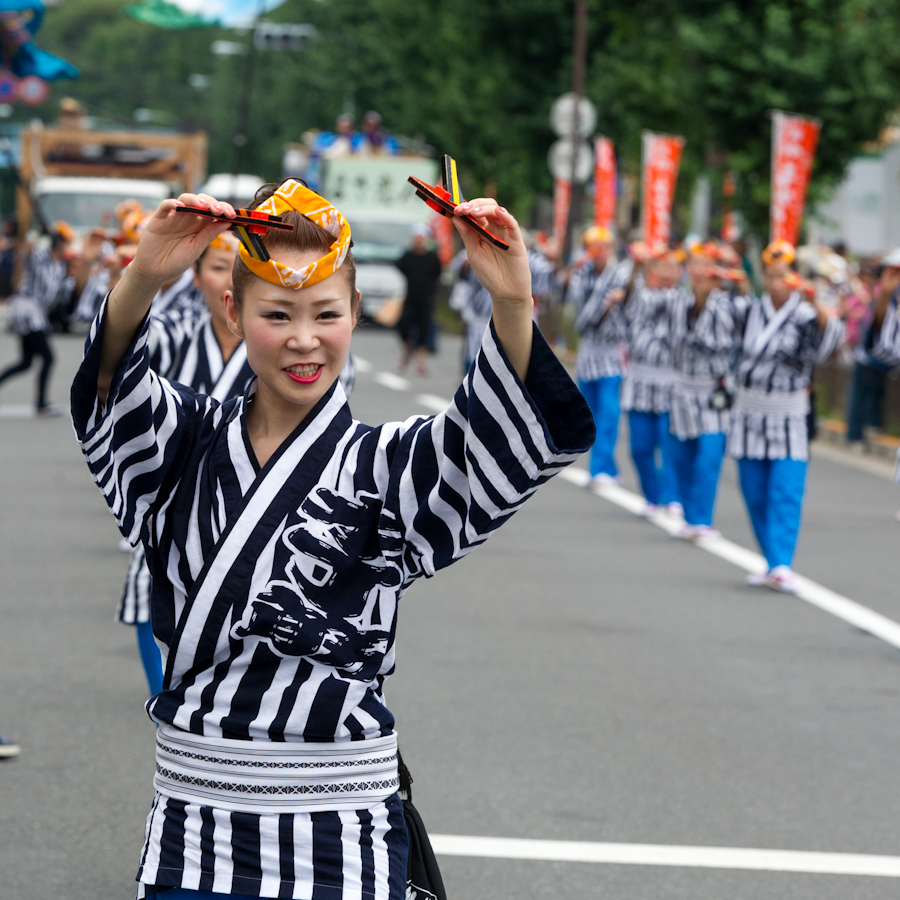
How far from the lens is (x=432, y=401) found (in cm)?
1895

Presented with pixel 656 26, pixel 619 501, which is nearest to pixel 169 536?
pixel 619 501

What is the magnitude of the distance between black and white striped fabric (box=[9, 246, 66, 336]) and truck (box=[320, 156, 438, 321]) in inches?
507

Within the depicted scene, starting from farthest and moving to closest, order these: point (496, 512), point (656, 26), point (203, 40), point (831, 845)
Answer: point (203, 40) → point (656, 26) → point (831, 845) → point (496, 512)

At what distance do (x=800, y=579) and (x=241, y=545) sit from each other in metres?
7.64

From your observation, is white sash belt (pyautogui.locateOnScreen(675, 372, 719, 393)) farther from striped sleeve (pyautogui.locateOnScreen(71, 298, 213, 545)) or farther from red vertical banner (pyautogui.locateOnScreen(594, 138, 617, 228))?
red vertical banner (pyautogui.locateOnScreen(594, 138, 617, 228))

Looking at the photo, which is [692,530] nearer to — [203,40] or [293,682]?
[293,682]

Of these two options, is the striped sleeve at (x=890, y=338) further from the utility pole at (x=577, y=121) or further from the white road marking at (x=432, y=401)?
the utility pole at (x=577, y=121)

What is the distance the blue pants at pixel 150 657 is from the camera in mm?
5098

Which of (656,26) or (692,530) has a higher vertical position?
(656,26)

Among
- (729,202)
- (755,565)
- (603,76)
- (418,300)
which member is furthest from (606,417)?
(603,76)

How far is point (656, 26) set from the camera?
27.3 metres

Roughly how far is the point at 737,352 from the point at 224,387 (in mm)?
6175

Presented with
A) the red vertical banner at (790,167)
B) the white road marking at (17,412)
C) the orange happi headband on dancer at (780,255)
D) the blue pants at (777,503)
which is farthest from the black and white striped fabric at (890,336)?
the red vertical banner at (790,167)

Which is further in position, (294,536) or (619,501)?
(619,501)
